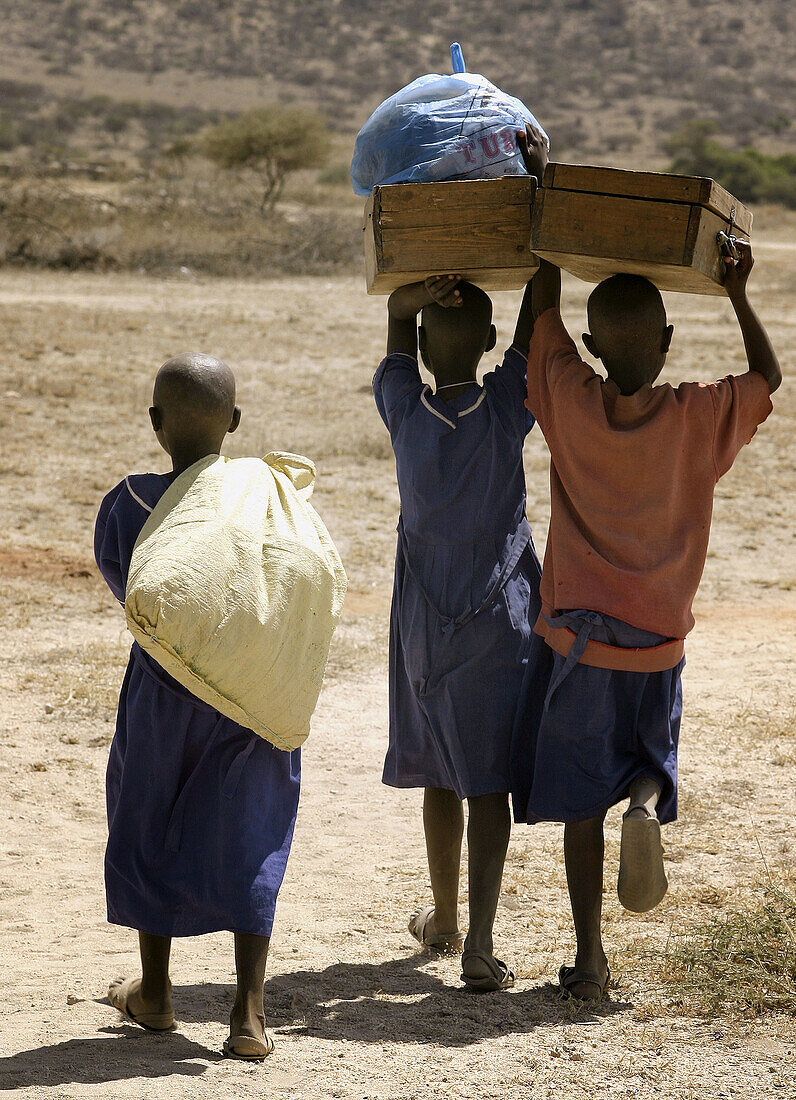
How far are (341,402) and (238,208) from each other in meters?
11.9

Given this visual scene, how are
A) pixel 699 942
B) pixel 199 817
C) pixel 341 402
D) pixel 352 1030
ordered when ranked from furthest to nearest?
pixel 341 402, pixel 699 942, pixel 352 1030, pixel 199 817

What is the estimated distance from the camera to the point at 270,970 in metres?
2.93

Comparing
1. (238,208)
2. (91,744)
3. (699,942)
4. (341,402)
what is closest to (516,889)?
(699,942)

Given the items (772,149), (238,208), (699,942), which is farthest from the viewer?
(772,149)

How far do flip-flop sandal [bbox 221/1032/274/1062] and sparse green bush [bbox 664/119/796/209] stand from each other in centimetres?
3234

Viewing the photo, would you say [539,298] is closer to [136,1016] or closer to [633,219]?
[633,219]

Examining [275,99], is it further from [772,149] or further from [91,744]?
[91,744]

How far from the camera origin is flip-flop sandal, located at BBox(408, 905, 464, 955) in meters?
3.01

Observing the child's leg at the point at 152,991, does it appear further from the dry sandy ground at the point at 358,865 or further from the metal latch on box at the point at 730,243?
the metal latch on box at the point at 730,243

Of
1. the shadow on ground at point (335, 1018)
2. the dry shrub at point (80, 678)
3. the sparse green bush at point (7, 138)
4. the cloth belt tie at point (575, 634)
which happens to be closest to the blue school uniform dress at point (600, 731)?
the cloth belt tie at point (575, 634)

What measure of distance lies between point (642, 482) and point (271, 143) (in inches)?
900

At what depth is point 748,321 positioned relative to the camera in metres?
2.59

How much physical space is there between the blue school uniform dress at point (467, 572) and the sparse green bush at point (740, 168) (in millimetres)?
31486

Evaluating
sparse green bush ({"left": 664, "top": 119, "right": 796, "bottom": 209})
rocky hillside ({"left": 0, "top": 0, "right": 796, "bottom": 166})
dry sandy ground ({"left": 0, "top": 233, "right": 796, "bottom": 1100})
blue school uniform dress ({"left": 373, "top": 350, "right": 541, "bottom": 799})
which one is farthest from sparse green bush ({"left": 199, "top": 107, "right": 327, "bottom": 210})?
blue school uniform dress ({"left": 373, "top": 350, "right": 541, "bottom": 799})
